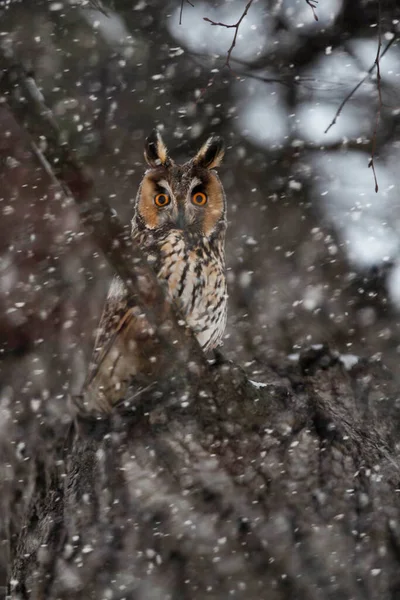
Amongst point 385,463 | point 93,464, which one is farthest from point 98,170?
point 385,463

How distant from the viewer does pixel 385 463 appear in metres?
2.51

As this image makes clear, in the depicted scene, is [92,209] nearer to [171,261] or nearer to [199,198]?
[171,261]

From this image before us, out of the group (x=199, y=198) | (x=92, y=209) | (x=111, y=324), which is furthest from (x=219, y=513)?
(x=199, y=198)

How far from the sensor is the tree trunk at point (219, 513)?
233 cm

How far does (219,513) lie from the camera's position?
2.38 meters

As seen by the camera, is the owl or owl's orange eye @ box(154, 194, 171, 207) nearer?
the owl

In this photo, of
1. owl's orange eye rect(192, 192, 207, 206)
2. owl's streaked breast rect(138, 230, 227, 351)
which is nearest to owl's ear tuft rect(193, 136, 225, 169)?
owl's orange eye rect(192, 192, 207, 206)

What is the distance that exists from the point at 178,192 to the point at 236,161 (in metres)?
1.31

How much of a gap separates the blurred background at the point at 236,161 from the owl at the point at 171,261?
854mm

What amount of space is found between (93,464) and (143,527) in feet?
0.93

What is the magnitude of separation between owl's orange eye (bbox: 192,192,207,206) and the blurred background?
0.85 metres

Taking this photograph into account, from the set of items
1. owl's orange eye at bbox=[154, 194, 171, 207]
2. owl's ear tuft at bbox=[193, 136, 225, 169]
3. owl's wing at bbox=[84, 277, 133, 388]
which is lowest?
owl's wing at bbox=[84, 277, 133, 388]

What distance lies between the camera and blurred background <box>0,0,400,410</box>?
12.6ft

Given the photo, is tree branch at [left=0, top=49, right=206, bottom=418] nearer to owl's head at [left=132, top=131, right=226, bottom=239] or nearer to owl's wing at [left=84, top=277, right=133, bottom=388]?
owl's wing at [left=84, top=277, right=133, bottom=388]
